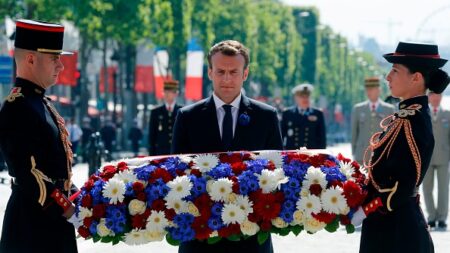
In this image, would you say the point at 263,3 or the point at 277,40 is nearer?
the point at 277,40

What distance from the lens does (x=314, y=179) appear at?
7.97m

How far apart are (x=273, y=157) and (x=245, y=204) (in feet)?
1.48

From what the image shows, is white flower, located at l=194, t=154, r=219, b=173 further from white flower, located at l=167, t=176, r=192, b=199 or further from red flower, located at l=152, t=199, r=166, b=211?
red flower, located at l=152, t=199, r=166, b=211

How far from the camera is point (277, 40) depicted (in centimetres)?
9656

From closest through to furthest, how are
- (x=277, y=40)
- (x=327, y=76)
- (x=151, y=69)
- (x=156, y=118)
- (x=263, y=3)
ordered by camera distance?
(x=156, y=118) < (x=151, y=69) < (x=277, y=40) < (x=263, y=3) < (x=327, y=76)

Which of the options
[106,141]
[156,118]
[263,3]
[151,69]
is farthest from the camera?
[263,3]

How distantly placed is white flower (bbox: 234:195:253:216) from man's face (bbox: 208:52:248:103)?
3.32 ft

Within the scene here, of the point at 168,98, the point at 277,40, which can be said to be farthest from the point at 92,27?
the point at 277,40

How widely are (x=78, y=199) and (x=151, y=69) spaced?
2425 inches

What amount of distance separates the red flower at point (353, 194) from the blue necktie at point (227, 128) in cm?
100

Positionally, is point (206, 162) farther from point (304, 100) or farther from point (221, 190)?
point (304, 100)

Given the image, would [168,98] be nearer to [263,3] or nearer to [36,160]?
[36,160]

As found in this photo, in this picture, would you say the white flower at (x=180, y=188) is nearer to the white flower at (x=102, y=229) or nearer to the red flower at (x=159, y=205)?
the red flower at (x=159, y=205)

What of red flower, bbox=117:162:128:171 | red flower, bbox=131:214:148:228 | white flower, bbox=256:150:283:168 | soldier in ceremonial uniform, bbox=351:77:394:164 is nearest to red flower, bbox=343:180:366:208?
white flower, bbox=256:150:283:168
